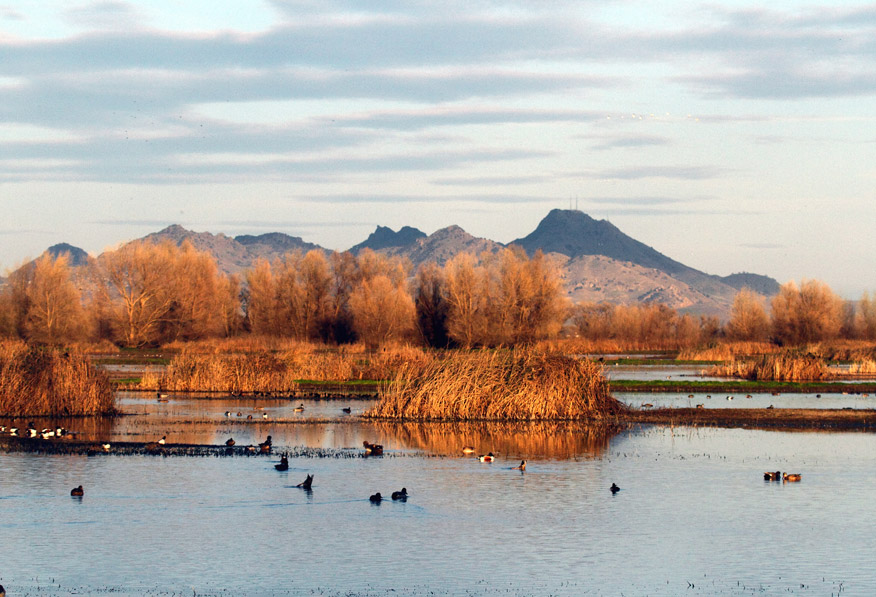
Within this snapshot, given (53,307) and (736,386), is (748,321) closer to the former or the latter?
(736,386)

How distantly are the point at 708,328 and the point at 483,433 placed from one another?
91816mm

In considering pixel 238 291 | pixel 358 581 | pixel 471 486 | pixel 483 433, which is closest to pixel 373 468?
pixel 471 486

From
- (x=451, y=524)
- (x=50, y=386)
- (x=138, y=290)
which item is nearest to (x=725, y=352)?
(x=138, y=290)

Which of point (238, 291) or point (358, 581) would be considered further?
point (238, 291)

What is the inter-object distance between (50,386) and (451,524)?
22.5m

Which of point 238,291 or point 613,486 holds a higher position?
point 238,291

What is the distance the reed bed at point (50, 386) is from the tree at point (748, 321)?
279 ft

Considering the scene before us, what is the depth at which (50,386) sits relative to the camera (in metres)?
36.3

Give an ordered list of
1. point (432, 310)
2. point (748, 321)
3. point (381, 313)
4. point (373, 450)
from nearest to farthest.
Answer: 1. point (373, 450)
2. point (381, 313)
3. point (432, 310)
4. point (748, 321)

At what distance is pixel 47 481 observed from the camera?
21.9 m

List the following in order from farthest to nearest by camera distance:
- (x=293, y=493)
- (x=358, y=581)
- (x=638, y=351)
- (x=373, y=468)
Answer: (x=638, y=351)
(x=373, y=468)
(x=293, y=493)
(x=358, y=581)

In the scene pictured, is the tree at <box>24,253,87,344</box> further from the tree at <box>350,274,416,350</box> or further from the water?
the water

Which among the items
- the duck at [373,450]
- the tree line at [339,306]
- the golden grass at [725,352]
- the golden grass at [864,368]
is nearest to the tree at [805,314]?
the tree line at [339,306]

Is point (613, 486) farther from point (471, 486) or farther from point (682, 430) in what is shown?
point (682, 430)
